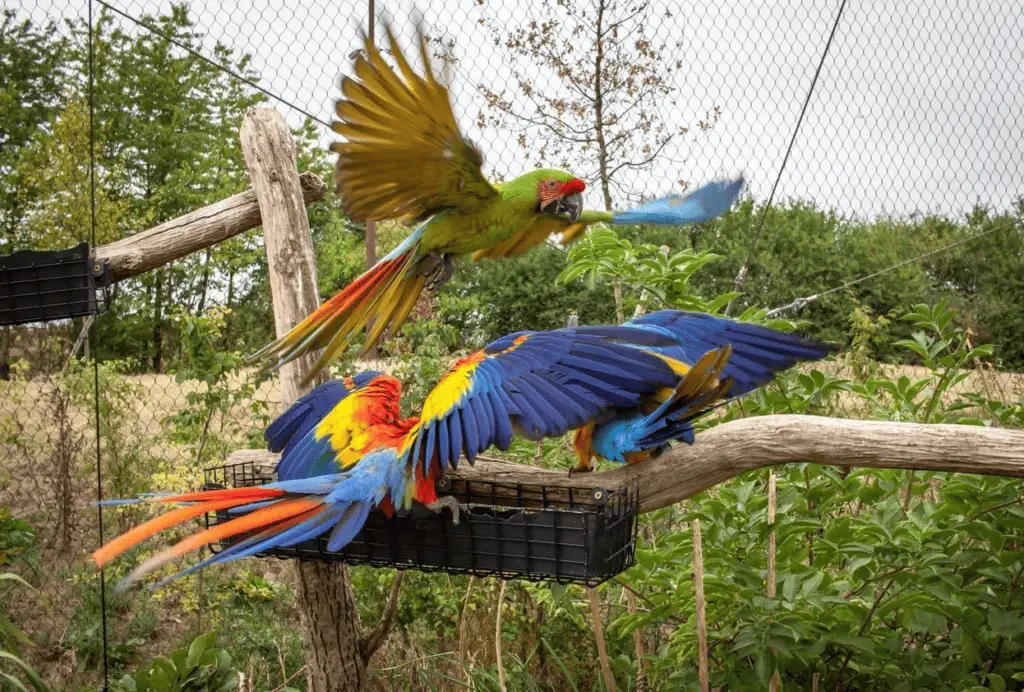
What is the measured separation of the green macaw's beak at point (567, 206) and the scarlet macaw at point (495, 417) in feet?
0.55

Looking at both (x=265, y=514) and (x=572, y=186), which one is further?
(x=572, y=186)

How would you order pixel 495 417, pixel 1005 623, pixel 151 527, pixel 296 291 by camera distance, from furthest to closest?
pixel 296 291 → pixel 1005 623 → pixel 495 417 → pixel 151 527

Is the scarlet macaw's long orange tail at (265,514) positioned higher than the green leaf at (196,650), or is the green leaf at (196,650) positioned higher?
the scarlet macaw's long orange tail at (265,514)

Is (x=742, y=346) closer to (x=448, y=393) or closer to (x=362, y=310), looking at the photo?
(x=448, y=393)

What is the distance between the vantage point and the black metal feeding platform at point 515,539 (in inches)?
52.1

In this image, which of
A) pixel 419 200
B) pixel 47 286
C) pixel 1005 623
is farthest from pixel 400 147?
pixel 1005 623

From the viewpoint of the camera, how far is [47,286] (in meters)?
1.97

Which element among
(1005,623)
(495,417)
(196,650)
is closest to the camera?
(495,417)

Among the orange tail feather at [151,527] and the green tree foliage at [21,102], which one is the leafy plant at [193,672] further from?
the green tree foliage at [21,102]

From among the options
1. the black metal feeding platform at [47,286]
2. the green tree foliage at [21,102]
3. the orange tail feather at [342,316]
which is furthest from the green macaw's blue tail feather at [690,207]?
the green tree foliage at [21,102]

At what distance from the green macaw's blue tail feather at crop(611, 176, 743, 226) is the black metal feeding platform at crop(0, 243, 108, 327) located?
3.44ft

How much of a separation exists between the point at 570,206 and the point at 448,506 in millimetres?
459

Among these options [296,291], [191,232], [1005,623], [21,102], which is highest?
[21,102]

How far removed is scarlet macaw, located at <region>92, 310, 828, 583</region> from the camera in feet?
4.22
